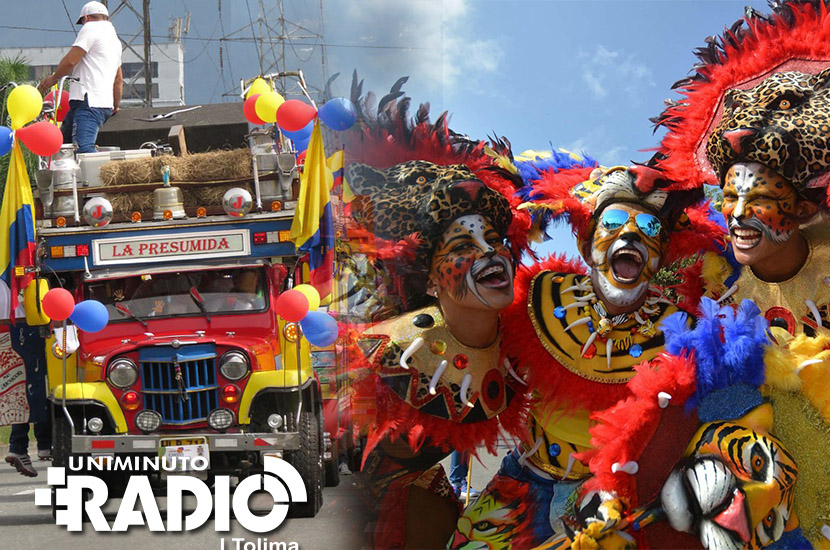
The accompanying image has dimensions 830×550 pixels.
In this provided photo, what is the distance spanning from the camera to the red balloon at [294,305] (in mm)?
5961

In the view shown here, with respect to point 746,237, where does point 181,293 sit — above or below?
below

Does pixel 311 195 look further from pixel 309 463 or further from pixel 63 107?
pixel 63 107

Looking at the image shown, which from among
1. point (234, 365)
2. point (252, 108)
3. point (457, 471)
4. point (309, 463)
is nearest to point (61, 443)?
point (234, 365)

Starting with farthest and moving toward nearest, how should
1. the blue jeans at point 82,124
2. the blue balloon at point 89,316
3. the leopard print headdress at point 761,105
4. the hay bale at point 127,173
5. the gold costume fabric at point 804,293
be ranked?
the blue jeans at point 82,124 → the hay bale at point 127,173 → the blue balloon at point 89,316 → the gold costume fabric at point 804,293 → the leopard print headdress at point 761,105

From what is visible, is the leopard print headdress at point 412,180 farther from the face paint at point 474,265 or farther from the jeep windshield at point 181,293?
the jeep windshield at point 181,293

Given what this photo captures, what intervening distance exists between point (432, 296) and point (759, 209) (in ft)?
3.65

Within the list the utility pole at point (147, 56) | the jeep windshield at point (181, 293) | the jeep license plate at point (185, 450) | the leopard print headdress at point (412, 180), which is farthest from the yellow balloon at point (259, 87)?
the leopard print headdress at point (412, 180)

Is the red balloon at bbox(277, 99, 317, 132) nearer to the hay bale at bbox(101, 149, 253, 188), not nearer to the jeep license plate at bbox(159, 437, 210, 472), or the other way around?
the hay bale at bbox(101, 149, 253, 188)

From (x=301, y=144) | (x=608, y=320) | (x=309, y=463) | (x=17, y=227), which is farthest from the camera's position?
(x=301, y=144)

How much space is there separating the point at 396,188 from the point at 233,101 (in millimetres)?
5470

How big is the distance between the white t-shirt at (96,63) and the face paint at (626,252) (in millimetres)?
5182

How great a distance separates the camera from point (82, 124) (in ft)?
24.5

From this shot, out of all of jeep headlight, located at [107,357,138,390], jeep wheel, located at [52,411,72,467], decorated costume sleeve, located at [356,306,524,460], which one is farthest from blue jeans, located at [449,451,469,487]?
jeep wheel, located at [52,411,72,467]

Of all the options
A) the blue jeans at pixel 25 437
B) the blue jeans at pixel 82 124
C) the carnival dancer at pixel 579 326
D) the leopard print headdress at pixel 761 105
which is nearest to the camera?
the leopard print headdress at pixel 761 105
